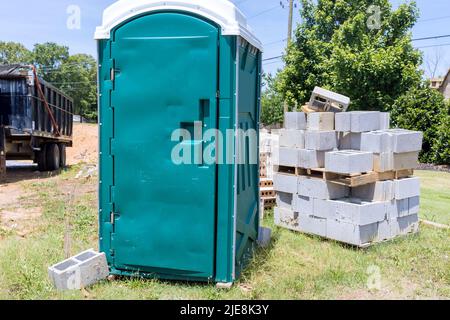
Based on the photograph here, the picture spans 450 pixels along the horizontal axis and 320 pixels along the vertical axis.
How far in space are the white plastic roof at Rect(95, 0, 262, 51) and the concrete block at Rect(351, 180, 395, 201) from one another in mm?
3035

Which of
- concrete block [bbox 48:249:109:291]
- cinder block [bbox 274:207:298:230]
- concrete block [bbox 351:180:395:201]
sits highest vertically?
concrete block [bbox 351:180:395:201]

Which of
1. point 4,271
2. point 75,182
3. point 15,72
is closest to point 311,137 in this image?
point 4,271

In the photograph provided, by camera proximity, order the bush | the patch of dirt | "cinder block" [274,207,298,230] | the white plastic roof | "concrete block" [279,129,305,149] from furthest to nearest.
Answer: the patch of dirt
the bush
"cinder block" [274,207,298,230]
"concrete block" [279,129,305,149]
the white plastic roof

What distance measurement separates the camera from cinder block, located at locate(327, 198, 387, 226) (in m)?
5.82

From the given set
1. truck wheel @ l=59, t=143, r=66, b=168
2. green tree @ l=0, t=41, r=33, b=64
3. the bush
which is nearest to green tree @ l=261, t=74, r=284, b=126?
the bush

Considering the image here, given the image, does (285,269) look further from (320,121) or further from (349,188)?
(320,121)

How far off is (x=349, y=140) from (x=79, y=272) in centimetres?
422

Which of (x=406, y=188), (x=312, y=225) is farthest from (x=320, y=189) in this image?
(x=406, y=188)

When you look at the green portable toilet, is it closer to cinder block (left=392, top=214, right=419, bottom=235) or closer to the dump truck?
cinder block (left=392, top=214, right=419, bottom=235)

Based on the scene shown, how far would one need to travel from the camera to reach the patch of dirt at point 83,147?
2154cm

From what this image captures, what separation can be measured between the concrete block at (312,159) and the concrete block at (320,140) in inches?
2.8

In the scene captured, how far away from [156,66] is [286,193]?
3.33 m

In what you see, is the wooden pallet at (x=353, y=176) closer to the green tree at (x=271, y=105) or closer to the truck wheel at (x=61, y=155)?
the truck wheel at (x=61, y=155)
